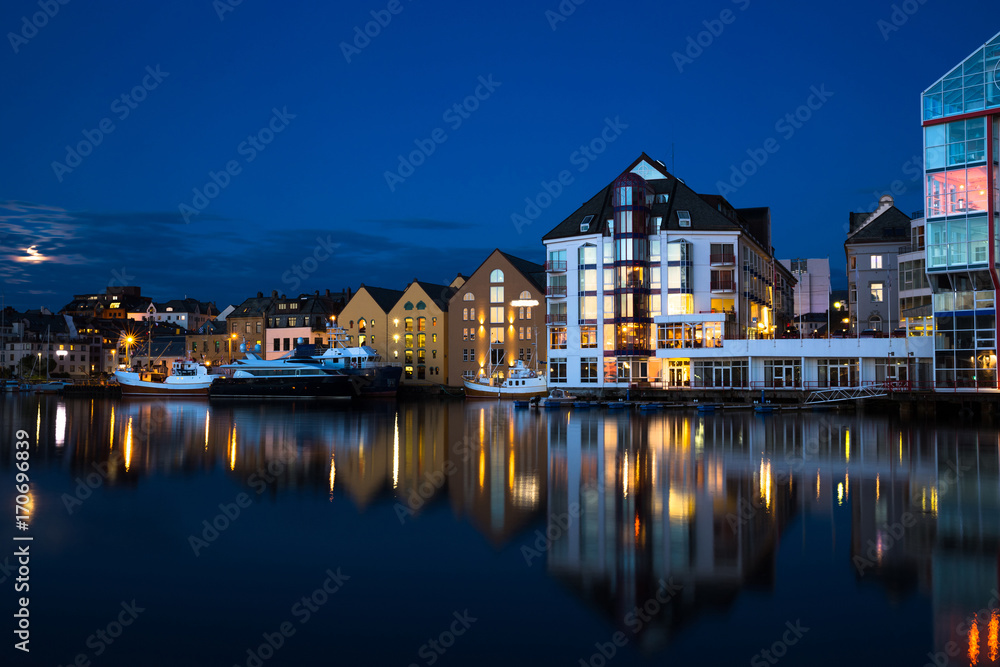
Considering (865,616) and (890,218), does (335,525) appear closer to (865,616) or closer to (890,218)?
(865,616)

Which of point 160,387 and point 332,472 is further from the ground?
point 160,387

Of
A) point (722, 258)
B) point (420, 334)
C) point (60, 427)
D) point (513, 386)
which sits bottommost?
point (60, 427)

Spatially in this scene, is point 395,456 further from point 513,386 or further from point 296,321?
point 296,321

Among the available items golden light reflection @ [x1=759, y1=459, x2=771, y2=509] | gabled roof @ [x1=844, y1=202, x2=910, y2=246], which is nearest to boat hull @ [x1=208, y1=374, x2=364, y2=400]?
gabled roof @ [x1=844, y1=202, x2=910, y2=246]

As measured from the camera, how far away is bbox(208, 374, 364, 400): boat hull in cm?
7162

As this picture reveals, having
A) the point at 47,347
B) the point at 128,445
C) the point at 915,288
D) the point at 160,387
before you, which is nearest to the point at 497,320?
the point at 915,288

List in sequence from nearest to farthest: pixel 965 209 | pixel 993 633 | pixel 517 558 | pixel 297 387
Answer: pixel 993 633 → pixel 517 558 → pixel 965 209 → pixel 297 387

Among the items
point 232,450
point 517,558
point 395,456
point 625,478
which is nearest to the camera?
point 517,558

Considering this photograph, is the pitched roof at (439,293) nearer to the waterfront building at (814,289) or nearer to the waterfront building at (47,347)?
the waterfront building at (814,289)

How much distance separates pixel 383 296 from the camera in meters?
88.0

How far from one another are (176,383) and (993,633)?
8233 cm

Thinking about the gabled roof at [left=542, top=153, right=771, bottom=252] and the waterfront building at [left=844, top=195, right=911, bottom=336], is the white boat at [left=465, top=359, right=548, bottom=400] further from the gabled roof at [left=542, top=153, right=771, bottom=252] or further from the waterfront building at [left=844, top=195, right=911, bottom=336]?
the waterfront building at [left=844, top=195, right=911, bottom=336]

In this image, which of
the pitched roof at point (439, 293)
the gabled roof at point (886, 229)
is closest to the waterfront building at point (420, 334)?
the pitched roof at point (439, 293)

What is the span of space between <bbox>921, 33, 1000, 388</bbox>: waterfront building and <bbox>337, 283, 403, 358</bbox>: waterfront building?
5473 centimetres
